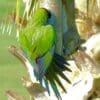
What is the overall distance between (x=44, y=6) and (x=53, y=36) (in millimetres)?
61

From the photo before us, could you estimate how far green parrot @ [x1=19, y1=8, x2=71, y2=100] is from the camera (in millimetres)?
790

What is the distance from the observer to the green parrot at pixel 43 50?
2.59 ft

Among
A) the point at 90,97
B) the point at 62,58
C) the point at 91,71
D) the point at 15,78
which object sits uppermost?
the point at 62,58

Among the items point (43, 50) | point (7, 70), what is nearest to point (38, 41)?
point (43, 50)

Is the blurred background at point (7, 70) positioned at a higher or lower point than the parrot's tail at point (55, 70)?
lower

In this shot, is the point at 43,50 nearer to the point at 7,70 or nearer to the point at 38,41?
the point at 38,41

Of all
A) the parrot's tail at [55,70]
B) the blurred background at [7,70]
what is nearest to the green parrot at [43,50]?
the parrot's tail at [55,70]

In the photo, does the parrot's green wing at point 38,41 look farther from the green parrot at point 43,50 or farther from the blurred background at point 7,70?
the blurred background at point 7,70

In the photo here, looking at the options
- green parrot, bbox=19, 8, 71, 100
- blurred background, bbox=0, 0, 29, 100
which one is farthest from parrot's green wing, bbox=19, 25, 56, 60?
blurred background, bbox=0, 0, 29, 100

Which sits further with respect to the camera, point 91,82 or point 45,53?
point 91,82

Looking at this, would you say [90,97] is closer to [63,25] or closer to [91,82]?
[91,82]

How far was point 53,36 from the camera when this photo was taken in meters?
0.79

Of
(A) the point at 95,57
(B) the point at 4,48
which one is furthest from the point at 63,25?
(B) the point at 4,48

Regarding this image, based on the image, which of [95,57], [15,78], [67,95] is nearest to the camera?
[95,57]
